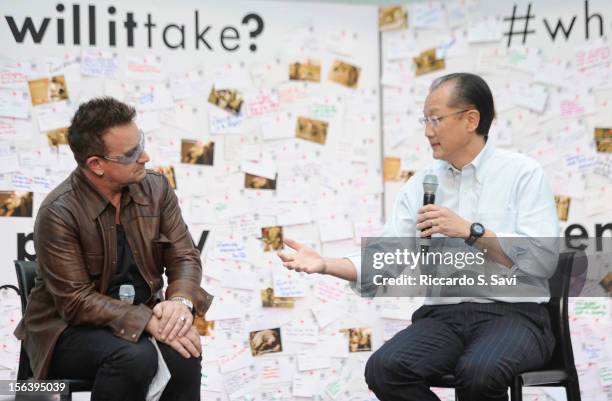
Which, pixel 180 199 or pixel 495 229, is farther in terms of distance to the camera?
pixel 180 199

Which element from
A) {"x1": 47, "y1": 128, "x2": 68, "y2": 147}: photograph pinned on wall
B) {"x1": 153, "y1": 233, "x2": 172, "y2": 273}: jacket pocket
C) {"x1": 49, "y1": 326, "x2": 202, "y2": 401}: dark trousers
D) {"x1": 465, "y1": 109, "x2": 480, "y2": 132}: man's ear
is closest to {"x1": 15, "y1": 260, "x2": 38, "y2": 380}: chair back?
{"x1": 49, "y1": 326, "x2": 202, "y2": 401}: dark trousers

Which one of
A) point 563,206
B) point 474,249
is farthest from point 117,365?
point 563,206

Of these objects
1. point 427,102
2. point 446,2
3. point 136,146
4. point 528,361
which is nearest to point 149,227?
point 136,146

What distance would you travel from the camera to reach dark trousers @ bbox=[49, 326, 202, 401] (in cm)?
265

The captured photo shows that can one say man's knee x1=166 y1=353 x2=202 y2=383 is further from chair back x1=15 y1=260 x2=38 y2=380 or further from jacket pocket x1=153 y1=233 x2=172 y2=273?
chair back x1=15 y1=260 x2=38 y2=380

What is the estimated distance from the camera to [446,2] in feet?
13.8

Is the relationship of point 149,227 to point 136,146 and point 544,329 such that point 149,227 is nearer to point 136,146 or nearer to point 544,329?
point 136,146

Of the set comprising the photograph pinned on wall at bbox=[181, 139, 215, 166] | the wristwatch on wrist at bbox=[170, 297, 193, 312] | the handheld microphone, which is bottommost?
the wristwatch on wrist at bbox=[170, 297, 193, 312]

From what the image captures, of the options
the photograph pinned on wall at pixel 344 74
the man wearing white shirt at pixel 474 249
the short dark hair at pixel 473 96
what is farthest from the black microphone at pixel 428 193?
the photograph pinned on wall at pixel 344 74

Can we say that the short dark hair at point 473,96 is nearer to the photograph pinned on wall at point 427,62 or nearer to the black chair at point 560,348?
the black chair at point 560,348

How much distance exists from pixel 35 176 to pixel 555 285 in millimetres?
2289

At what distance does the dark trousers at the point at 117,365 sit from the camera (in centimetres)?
265

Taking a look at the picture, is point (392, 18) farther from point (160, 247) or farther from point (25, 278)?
point (25, 278)

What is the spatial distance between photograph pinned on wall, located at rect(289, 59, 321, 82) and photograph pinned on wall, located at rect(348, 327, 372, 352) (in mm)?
1216
